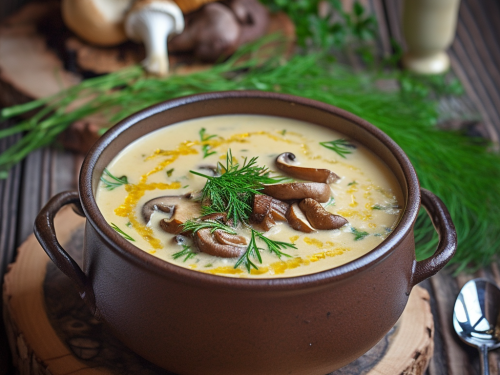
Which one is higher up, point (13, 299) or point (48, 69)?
point (48, 69)

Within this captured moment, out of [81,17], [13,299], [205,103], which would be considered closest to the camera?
[13,299]

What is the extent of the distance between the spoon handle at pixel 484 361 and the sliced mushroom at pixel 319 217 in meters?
0.60

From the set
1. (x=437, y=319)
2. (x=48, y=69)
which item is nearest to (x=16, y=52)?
(x=48, y=69)

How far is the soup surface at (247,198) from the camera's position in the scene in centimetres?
145

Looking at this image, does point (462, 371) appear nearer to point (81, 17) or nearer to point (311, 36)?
point (311, 36)

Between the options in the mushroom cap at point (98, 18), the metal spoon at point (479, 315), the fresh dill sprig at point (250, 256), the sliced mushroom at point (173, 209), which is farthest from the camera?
the mushroom cap at point (98, 18)

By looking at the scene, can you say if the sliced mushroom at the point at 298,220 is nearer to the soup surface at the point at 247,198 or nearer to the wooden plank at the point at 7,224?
the soup surface at the point at 247,198

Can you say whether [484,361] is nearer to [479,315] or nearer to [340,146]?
[479,315]

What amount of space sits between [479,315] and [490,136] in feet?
4.08

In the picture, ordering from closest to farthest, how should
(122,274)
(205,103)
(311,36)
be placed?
(122,274) → (205,103) → (311,36)

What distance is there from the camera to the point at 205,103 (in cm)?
190

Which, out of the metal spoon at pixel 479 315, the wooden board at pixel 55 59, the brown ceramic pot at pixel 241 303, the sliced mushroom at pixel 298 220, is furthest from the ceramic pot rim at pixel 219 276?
the wooden board at pixel 55 59

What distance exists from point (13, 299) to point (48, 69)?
155 cm

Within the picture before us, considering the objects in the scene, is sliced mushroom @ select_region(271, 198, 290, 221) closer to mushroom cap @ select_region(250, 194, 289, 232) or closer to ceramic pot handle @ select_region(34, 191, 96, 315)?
mushroom cap @ select_region(250, 194, 289, 232)
